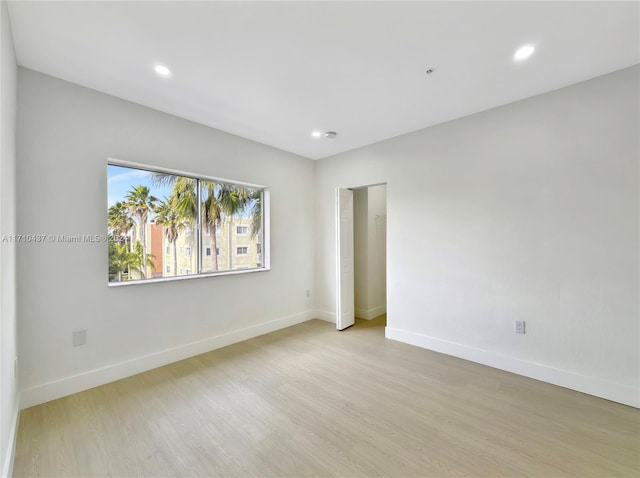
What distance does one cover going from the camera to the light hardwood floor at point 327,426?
159 centimetres

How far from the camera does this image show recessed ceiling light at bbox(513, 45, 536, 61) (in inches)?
75.5

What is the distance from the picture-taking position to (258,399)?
2234 millimetres

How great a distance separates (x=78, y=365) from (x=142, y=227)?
4.28ft

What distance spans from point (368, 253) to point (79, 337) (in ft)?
12.1

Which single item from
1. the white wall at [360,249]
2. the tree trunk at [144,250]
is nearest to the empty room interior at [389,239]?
the tree trunk at [144,250]

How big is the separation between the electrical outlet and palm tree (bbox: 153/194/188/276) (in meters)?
0.90

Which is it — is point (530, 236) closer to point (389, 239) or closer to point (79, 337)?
point (389, 239)

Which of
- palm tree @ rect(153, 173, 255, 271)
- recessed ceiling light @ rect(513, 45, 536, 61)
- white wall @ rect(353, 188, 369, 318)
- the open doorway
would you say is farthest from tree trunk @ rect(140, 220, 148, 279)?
recessed ceiling light @ rect(513, 45, 536, 61)

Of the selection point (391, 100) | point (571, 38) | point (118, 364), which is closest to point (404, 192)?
point (391, 100)

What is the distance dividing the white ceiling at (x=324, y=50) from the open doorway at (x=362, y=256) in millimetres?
1795

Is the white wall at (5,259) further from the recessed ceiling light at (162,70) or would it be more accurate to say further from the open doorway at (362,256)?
the open doorway at (362,256)

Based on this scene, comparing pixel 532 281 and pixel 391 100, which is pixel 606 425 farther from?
pixel 391 100

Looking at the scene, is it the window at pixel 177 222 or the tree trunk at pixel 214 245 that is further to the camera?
the tree trunk at pixel 214 245

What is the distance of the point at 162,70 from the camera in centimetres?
216
